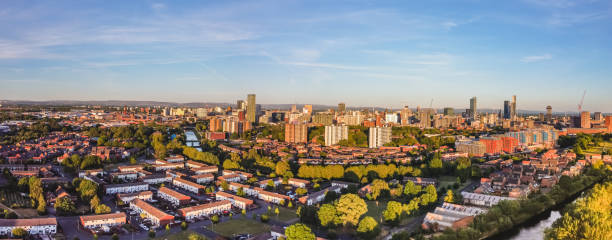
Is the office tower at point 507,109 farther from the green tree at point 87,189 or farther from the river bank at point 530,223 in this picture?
the green tree at point 87,189

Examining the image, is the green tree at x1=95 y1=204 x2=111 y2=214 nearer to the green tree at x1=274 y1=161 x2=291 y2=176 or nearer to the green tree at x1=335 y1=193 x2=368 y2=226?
the green tree at x1=335 y1=193 x2=368 y2=226

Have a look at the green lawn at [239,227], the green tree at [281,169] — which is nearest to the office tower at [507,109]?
the green tree at [281,169]

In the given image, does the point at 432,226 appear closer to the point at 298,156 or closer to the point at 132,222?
the point at 132,222

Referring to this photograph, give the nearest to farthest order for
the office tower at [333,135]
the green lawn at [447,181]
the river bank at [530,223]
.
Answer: the river bank at [530,223]
the green lawn at [447,181]
the office tower at [333,135]

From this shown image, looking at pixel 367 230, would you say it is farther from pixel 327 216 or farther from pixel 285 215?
pixel 285 215

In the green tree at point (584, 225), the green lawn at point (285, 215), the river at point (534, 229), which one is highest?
the green tree at point (584, 225)

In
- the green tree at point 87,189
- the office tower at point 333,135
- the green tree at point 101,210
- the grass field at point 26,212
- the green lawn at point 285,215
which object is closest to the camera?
the grass field at point 26,212

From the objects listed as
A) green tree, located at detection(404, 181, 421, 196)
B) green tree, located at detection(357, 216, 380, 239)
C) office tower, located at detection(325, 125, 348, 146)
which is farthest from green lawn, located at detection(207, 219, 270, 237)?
office tower, located at detection(325, 125, 348, 146)

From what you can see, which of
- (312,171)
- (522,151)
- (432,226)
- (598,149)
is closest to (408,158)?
(312,171)
